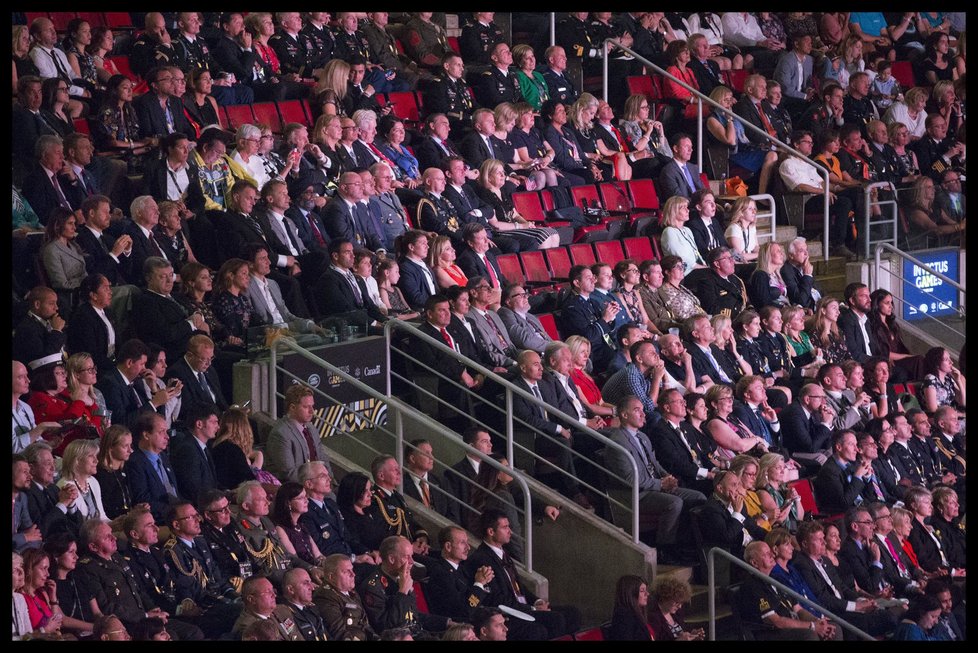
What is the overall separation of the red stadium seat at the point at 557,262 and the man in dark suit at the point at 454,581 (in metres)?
3.13

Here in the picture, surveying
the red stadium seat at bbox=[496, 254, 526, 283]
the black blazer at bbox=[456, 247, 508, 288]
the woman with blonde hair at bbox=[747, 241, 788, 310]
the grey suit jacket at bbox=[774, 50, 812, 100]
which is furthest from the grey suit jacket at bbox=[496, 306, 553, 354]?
the grey suit jacket at bbox=[774, 50, 812, 100]

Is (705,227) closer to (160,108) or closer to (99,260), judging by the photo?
(160,108)

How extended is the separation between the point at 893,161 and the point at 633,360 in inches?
169

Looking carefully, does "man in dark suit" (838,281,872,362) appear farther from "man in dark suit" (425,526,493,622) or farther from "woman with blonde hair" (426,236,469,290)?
"man in dark suit" (425,526,493,622)

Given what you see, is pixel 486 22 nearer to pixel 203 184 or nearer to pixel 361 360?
pixel 203 184

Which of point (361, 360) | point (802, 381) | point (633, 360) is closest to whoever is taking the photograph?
point (361, 360)

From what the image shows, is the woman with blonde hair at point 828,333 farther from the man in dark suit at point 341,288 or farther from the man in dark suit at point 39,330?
the man in dark suit at point 39,330

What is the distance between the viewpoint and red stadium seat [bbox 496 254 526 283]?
1105 centimetres

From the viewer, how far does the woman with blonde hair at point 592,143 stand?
12500 mm

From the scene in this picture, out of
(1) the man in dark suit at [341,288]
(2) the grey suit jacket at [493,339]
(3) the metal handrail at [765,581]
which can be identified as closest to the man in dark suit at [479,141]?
(2) the grey suit jacket at [493,339]

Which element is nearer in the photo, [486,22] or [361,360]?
[361,360]

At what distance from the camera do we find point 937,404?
11117 mm
